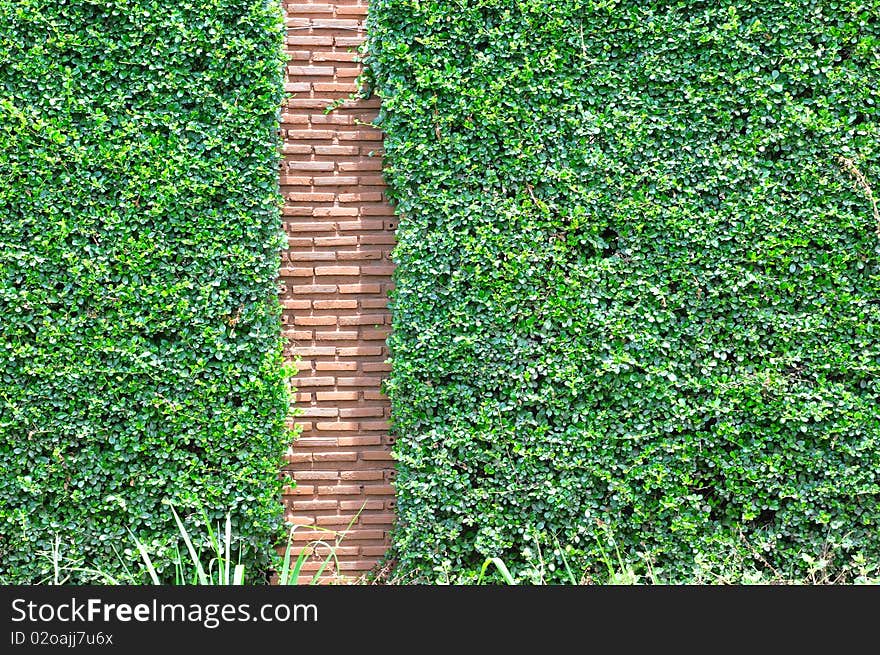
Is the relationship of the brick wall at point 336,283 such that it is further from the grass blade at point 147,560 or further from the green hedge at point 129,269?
the grass blade at point 147,560

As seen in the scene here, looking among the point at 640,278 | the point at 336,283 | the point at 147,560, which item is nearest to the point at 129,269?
the point at 336,283

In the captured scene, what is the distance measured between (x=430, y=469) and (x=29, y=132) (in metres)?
2.67

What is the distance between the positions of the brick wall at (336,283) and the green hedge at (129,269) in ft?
1.35

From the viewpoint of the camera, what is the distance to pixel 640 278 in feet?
13.9

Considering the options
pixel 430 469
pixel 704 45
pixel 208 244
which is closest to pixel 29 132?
pixel 208 244

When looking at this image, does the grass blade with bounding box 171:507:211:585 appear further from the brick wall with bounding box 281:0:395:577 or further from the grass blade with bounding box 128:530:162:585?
the brick wall with bounding box 281:0:395:577

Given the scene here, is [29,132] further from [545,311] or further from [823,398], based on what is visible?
[823,398]

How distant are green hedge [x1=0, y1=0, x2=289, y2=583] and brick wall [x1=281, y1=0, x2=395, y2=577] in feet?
1.35

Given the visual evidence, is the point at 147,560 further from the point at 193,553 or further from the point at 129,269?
the point at 129,269

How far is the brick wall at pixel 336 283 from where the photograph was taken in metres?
4.58

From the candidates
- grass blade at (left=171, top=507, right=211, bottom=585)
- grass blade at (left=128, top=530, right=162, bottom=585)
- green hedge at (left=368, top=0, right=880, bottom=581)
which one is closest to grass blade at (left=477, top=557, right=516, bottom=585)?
green hedge at (left=368, top=0, right=880, bottom=581)

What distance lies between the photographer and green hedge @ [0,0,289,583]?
13.3 ft

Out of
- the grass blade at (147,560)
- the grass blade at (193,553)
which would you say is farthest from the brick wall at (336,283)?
the grass blade at (147,560)

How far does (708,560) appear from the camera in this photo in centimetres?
418
